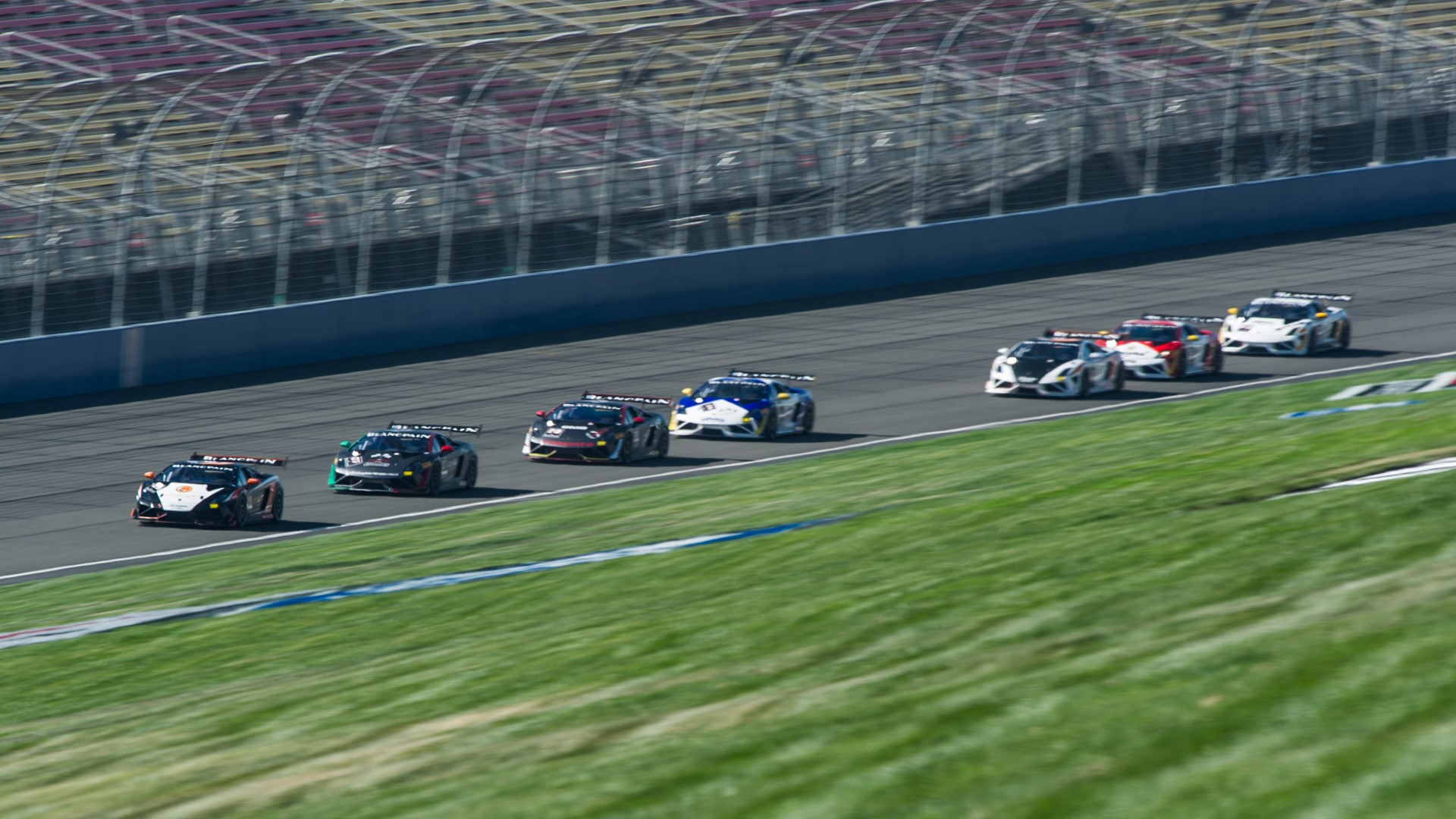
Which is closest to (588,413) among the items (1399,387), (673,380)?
(673,380)

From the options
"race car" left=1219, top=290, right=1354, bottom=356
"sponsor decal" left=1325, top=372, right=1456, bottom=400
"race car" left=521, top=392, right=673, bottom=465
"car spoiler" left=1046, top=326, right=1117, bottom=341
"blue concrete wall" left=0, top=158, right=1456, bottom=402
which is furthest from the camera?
"race car" left=1219, top=290, right=1354, bottom=356

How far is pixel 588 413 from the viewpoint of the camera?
90.6 ft

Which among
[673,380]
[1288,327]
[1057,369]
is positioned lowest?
[673,380]

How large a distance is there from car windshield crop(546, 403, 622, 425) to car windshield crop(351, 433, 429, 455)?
240 centimetres

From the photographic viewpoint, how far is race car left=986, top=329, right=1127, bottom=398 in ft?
100

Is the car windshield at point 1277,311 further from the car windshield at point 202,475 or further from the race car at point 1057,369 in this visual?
the car windshield at point 202,475

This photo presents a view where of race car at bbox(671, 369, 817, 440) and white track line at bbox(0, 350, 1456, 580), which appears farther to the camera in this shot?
race car at bbox(671, 369, 817, 440)

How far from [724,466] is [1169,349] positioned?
918 centimetres

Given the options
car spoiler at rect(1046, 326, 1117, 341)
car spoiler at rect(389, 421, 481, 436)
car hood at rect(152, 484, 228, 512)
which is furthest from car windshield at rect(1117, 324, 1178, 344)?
car hood at rect(152, 484, 228, 512)

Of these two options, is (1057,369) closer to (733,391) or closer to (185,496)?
(733,391)

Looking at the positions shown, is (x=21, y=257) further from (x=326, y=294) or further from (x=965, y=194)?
(x=965, y=194)

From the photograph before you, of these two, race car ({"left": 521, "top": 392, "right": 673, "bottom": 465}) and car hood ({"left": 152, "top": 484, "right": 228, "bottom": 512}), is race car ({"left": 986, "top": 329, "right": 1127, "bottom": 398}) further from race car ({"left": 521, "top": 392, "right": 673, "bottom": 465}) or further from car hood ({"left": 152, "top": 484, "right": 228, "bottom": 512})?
car hood ({"left": 152, "top": 484, "right": 228, "bottom": 512})

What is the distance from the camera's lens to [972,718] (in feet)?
28.0

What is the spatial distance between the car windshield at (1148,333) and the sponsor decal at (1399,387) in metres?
5.44
